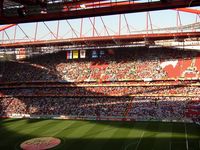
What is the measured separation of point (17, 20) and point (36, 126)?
25575 mm

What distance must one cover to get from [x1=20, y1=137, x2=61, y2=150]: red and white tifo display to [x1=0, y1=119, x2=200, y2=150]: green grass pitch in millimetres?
889

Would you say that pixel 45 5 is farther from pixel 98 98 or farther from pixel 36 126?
pixel 98 98

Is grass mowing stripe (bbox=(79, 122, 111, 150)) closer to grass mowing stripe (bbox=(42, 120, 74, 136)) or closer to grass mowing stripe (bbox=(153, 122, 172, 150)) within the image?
grass mowing stripe (bbox=(42, 120, 74, 136))

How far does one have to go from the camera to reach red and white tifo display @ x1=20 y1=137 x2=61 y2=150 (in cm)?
3517

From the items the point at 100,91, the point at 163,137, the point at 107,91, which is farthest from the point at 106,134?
the point at 100,91

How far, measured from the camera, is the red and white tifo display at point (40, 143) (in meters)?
35.2

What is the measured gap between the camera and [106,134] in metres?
40.3

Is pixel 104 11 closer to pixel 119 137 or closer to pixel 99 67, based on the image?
pixel 119 137

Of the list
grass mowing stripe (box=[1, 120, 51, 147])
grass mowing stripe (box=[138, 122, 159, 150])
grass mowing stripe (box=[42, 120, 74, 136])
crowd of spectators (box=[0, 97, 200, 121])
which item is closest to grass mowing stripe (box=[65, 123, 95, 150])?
grass mowing stripe (box=[42, 120, 74, 136])

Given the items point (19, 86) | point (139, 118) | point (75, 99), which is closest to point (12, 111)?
point (19, 86)

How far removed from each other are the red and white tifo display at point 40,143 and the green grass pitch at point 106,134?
0.89m

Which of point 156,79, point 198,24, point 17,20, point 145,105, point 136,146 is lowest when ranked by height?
point 136,146

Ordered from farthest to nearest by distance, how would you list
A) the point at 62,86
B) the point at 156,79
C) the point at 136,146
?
the point at 62,86 < the point at 156,79 < the point at 136,146

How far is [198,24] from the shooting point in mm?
50281
